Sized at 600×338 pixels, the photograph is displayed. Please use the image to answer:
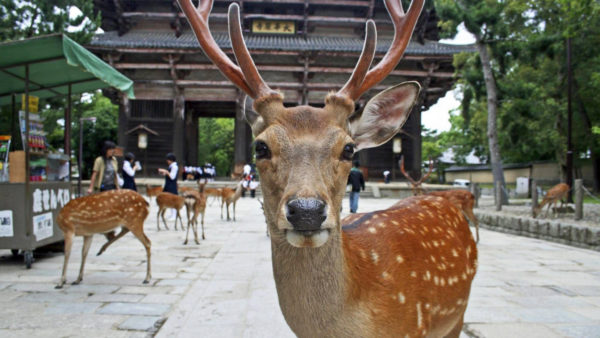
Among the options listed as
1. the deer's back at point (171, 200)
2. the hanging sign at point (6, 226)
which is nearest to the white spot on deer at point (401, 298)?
the hanging sign at point (6, 226)

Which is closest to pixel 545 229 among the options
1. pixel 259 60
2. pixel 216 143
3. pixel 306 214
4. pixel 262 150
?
pixel 262 150

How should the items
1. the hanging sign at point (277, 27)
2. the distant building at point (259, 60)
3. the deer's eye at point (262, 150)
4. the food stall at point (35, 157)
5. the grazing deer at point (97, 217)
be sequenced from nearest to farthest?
the deer's eye at point (262, 150) → the grazing deer at point (97, 217) → the food stall at point (35, 157) → the distant building at point (259, 60) → the hanging sign at point (277, 27)

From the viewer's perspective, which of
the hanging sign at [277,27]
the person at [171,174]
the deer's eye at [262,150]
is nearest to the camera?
the deer's eye at [262,150]

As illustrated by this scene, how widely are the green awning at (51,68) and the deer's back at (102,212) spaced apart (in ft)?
5.53

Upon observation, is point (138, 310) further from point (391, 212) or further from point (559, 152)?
point (559, 152)

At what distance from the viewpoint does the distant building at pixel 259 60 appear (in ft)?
60.9

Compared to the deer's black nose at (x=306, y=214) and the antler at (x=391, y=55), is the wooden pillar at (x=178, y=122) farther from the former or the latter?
the deer's black nose at (x=306, y=214)

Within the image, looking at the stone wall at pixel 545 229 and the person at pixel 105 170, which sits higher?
the person at pixel 105 170

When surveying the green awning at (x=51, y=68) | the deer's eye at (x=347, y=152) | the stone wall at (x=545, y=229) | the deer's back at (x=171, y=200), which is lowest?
the stone wall at (x=545, y=229)

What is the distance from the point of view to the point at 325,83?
20.1m

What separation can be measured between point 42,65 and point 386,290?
5.87 meters

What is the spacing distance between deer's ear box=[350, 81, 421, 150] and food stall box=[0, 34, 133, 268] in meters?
4.24

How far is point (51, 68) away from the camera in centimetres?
569

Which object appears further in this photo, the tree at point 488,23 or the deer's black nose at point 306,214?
the tree at point 488,23
